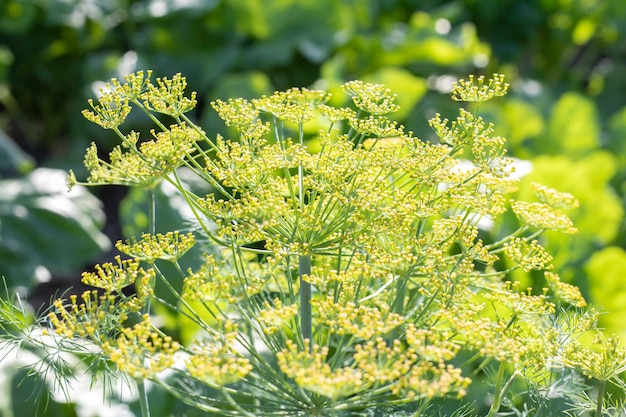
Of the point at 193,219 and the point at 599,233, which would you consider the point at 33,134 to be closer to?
the point at 599,233

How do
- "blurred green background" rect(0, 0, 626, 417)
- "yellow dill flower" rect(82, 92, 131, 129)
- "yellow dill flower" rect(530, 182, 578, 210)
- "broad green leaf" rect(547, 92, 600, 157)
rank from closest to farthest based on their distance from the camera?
1. "yellow dill flower" rect(82, 92, 131, 129)
2. "yellow dill flower" rect(530, 182, 578, 210)
3. "blurred green background" rect(0, 0, 626, 417)
4. "broad green leaf" rect(547, 92, 600, 157)

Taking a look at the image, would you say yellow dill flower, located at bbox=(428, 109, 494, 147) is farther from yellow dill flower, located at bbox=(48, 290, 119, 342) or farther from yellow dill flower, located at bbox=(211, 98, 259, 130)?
yellow dill flower, located at bbox=(48, 290, 119, 342)

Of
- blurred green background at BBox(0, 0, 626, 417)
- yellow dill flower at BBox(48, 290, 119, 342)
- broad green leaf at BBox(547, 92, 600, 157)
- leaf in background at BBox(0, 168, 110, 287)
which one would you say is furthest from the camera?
broad green leaf at BBox(547, 92, 600, 157)

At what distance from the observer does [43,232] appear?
3.04 meters

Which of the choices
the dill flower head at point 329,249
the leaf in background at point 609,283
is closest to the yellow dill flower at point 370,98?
the dill flower head at point 329,249

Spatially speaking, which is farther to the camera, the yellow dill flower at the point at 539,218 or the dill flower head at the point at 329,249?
the yellow dill flower at the point at 539,218

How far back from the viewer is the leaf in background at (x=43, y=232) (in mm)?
3014

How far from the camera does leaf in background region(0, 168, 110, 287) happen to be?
9.89ft

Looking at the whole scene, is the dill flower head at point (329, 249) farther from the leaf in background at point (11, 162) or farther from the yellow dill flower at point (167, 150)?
the leaf in background at point (11, 162)

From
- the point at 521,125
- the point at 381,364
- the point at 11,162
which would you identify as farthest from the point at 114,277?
the point at 521,125

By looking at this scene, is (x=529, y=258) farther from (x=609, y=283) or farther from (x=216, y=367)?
(x=609, y=283)

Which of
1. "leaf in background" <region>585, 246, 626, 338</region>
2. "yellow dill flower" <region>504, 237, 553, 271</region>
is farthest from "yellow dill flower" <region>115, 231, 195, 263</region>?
"leaf in background" <region>585, 246, 626, 338</region>

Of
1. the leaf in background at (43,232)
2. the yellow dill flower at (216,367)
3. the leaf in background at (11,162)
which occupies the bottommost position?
the leaf in background at (43,232)

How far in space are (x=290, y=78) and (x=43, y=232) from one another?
5.13ft
